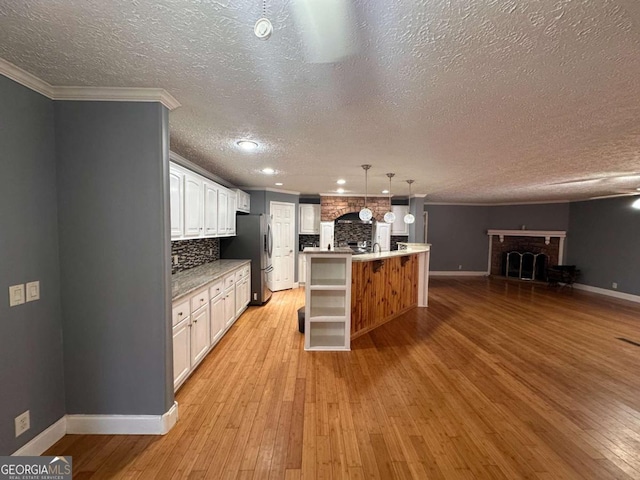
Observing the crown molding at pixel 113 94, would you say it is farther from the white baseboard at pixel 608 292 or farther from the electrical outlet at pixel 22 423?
the white baseboard at pixel 608 292

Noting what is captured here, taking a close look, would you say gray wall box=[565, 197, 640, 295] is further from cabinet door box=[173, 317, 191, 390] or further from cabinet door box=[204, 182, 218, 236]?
cabinet door box=[173, 317, 191, 390]

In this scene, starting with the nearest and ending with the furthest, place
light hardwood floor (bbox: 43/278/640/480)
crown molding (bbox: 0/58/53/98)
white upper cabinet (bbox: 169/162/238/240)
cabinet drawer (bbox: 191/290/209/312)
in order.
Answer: crown molding (bbox: 0/58/53/98)
light hardwood floor (bbox: 43/278/640/480)
cabinet drawer (bbox: 191/290/209/312)
white upper cabinet (bbox: 169/162/238/240)

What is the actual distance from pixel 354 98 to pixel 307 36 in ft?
2.12

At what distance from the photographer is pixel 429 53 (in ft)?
4.56

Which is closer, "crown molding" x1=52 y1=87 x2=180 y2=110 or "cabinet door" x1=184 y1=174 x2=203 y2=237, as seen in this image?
"crown molding" x1=52 y1=87 x2=180 y2=110

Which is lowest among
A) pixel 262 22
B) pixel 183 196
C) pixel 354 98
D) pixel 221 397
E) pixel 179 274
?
pixel 221 397

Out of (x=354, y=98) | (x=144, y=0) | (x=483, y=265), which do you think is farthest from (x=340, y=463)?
(x=483, y=265)

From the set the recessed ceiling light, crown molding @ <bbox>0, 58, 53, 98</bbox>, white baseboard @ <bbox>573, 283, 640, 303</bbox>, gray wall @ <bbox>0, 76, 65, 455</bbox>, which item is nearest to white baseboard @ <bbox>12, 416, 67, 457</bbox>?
gray wall @ <bbox>0, 76, 65, 455</bbox>

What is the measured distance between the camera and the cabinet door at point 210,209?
3709mm

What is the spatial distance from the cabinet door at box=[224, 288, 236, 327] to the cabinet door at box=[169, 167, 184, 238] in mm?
1225

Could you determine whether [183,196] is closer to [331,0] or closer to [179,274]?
[179,274]

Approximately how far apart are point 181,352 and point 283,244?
13.6 ft

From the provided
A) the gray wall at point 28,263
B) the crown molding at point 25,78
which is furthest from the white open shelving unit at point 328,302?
the crown molding at point 25,78

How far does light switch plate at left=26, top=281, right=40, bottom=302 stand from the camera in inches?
68.1
